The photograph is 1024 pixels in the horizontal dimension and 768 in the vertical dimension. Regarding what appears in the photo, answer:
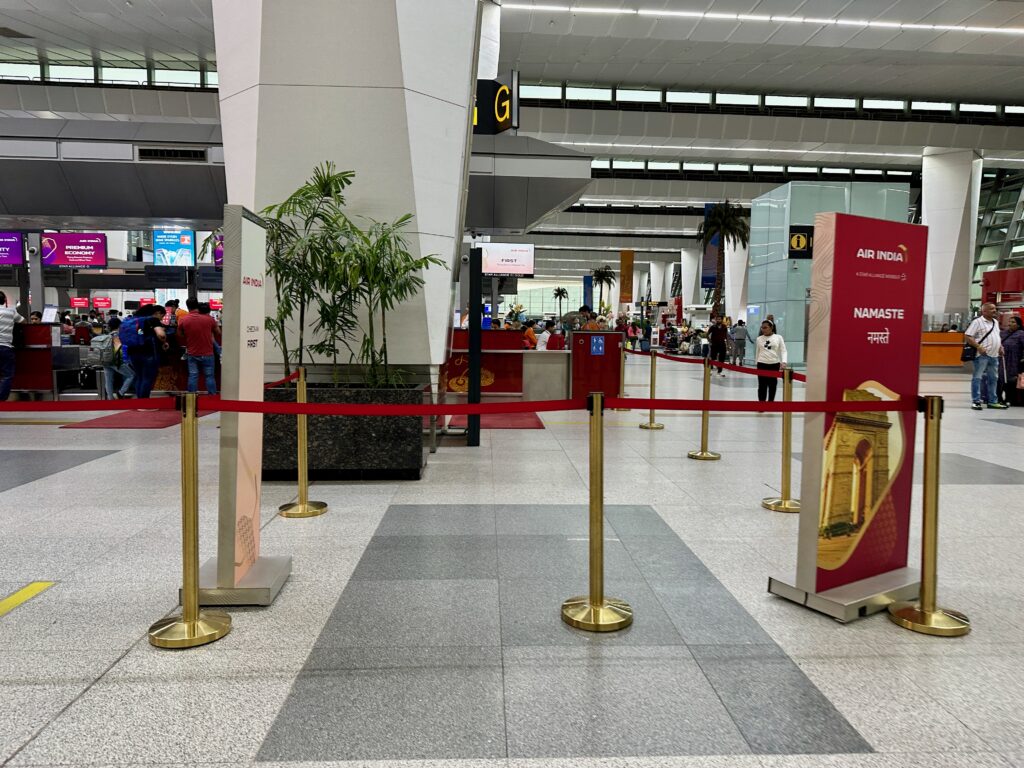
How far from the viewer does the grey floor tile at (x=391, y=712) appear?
2479 millimetres

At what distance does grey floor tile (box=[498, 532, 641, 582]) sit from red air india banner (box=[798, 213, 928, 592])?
3.68 feet

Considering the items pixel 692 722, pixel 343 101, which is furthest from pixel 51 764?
pixel 343 101

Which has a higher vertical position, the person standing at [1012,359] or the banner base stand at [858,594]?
the person standing at [1012,359]

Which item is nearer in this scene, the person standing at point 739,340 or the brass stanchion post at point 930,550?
the brass stanchion post at point 930,550

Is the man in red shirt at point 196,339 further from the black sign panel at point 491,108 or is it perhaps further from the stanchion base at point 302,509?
the stanchion base at point 302,509

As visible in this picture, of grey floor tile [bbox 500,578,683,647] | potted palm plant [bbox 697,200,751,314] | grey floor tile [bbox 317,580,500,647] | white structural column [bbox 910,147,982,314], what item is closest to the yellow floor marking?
grey floor tile [bbox 317,580,500,647]

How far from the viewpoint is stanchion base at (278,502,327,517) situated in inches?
220

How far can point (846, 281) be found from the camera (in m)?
3.54

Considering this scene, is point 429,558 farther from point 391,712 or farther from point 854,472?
point 854,472

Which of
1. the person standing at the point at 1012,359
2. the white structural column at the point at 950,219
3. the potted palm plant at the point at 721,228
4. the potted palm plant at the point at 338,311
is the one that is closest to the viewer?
the potted palm plant at the point at 338,311

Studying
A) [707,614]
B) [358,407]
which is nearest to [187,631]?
[358,407]

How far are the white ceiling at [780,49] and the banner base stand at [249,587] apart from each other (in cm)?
1558

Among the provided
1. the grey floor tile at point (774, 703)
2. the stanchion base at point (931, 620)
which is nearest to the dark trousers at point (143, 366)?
the grey floor tile at point (774, 703)

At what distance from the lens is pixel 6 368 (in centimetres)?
1152
